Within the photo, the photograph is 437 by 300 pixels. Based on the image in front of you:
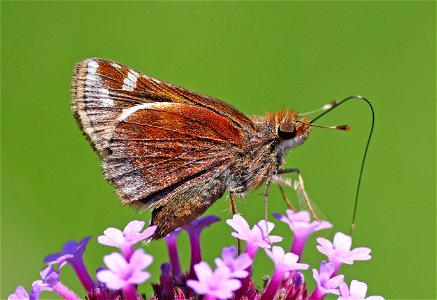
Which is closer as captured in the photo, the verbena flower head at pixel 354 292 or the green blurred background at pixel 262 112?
the verbena flower head at pixel 354 292

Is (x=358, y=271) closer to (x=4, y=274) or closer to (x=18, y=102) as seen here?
(x=4, y=274)

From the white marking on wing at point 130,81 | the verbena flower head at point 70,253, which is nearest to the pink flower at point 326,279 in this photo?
the verbena flower head at point 70,253

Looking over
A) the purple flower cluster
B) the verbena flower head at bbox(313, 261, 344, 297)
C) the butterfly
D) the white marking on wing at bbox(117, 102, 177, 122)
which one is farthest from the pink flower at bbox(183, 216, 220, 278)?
the verbena flower head at bbox(313, 261, 344, 297)

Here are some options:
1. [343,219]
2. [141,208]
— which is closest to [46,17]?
[343,219]

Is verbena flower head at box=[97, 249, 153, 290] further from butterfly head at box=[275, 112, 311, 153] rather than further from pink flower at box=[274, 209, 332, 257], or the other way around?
butterfly head at box=[275, 112, 311, 153]

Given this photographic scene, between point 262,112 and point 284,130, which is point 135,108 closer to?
point 284,130

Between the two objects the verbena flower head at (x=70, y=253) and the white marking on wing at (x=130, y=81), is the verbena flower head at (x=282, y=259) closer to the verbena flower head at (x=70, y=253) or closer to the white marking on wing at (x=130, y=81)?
the verbena flower head at (x=70, y=253)

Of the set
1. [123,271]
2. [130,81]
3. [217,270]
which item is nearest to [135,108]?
[130,81]
